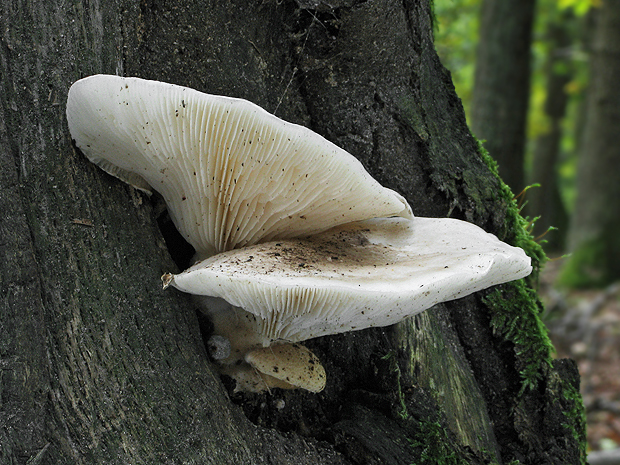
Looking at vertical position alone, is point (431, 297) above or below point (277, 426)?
above

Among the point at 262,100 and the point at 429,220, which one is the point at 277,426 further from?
the point at 262,100

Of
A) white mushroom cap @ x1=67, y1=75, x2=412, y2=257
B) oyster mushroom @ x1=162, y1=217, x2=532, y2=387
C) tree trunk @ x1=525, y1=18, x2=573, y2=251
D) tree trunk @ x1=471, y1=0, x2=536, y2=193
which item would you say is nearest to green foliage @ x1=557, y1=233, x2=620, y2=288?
tree trunk @ x1=525, y1=18, x2=573, y2=251

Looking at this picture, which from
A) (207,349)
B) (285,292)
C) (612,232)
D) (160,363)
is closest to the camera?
(285,292)

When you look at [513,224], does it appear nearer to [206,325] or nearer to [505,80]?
[206,325]

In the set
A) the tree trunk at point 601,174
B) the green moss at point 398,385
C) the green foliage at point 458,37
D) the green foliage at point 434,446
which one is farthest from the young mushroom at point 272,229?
the tree trunk at point 601,174

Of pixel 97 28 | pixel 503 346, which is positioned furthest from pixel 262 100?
pixel 503 346

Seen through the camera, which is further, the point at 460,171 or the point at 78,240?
the point at 460,171

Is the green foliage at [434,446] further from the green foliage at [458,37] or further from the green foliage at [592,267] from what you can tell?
the green foliage at [592,267]

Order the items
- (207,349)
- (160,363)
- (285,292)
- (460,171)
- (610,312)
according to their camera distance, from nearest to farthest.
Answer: (285,292), (160,363), (207,349), (460,171), (610,312)
